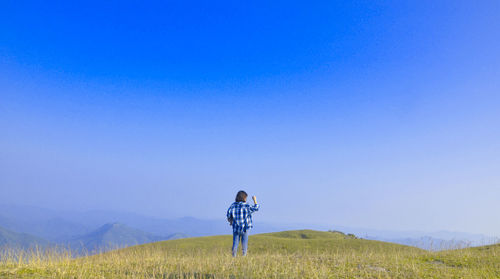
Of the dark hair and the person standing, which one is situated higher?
the dark hair

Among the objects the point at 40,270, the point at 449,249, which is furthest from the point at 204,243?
the point at 40,270

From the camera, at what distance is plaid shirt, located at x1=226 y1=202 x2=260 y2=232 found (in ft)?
47.9

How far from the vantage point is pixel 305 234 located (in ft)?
192

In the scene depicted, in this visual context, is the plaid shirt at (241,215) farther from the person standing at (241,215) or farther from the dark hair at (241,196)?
the dark hair at (241,196)

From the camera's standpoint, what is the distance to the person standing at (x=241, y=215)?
1460 centimetres

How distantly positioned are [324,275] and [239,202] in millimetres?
6397

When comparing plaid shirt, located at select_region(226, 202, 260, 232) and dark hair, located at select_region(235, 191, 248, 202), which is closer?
plaid shirt, located at select_region(226, 202, 260, 232)

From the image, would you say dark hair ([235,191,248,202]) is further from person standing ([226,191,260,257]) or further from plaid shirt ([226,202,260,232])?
plaid shirt ([226,202,260,232])

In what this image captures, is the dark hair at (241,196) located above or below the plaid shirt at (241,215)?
above

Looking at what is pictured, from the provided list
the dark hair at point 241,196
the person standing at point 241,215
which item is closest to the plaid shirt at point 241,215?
the person standing at point 241,215

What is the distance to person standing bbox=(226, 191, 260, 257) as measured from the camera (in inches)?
575

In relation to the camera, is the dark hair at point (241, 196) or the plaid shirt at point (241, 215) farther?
the dark hair at point (241, 196)

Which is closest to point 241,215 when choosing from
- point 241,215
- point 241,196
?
point 241,215

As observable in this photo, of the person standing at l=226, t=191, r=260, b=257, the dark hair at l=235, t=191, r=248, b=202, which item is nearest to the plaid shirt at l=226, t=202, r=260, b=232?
the person standing at l=226, t=191, r=260, b=257
